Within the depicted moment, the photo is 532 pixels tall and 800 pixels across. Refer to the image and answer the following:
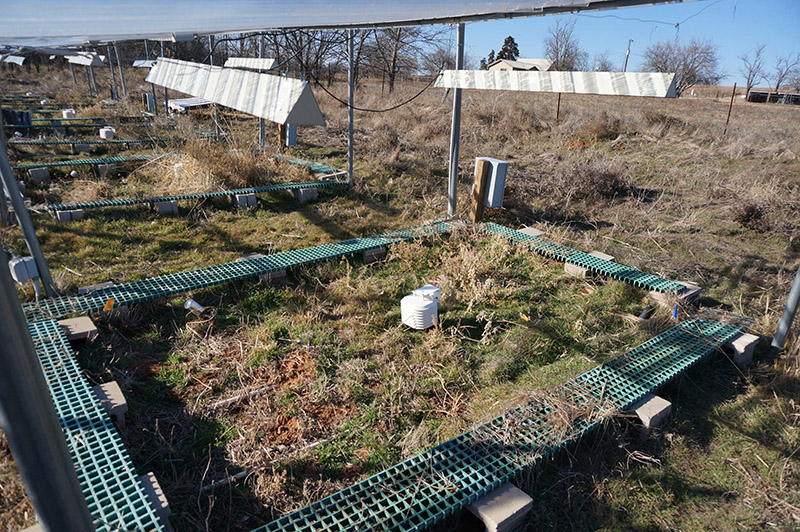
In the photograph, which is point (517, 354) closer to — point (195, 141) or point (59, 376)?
point (59, 376)

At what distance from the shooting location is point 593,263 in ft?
17.1

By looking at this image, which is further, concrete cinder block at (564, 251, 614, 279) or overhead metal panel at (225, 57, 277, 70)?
overhead metal panel at (225, 57, 277, 70)

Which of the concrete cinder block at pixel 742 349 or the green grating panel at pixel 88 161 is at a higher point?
the green grating panel at pixel 88 161

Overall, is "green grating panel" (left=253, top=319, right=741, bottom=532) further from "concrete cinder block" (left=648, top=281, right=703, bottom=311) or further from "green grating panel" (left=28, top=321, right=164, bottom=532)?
"concrete cinder block" (left=648, top=281, right=703, bottom=311)

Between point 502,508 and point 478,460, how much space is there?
327mm

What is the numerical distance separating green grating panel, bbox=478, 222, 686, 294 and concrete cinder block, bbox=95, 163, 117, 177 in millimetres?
6446

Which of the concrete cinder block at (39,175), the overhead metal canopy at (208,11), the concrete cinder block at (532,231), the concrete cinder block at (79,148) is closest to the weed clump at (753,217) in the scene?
the concrete cinder block at (532,231)

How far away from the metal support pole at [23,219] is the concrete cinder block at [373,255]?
9.60 feet

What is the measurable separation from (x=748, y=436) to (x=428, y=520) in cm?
231

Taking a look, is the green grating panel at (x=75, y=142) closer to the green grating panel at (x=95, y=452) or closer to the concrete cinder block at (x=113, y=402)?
the green grating panel at (x=95, y=452)

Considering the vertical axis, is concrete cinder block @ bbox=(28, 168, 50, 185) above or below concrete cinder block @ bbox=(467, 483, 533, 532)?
above

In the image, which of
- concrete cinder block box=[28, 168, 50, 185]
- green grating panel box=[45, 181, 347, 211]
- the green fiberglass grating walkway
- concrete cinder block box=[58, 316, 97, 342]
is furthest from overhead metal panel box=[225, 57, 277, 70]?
concrete cinder block box=[58, 316, 97, 342]

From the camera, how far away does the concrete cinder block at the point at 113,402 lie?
285cm

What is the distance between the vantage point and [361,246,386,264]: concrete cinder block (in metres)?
5.42
